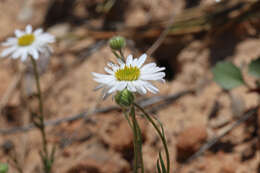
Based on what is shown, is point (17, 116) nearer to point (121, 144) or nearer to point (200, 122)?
point (121, 144)

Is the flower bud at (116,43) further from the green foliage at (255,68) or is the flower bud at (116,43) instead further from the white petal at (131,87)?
the green foliage at (255,68)

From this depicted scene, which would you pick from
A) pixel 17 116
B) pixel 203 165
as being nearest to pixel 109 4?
pixel 17 116

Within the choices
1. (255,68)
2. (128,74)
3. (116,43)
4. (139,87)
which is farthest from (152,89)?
(255,68)

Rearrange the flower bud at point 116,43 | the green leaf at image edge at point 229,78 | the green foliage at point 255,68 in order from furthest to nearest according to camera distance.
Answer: the green leaf at image edge at point 229,78 → the green foliage at point 255,68 → the flower bud at point 116,43

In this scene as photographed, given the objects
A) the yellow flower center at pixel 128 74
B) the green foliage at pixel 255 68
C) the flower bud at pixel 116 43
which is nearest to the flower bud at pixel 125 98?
the yellow flower center at pixel 128 74

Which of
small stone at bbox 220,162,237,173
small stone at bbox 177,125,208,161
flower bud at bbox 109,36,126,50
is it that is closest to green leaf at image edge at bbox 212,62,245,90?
small stone at bbox 177,125,208,161
